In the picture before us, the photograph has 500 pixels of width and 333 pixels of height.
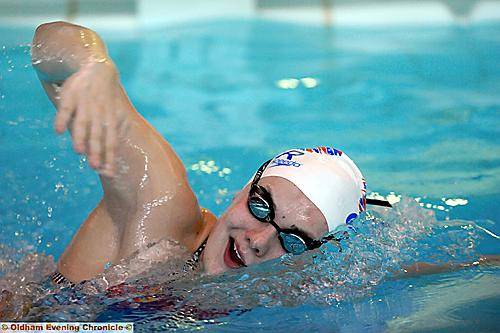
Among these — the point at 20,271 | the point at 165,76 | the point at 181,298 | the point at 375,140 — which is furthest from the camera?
the point at 165,76

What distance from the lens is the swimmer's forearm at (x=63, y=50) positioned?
2387mm

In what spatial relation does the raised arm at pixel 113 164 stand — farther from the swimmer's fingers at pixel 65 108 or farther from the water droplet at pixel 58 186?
the water droplet at pixel 58 186

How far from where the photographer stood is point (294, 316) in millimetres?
2586

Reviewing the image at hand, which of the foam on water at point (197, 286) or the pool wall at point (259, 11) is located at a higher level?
the foam on water at point (197, 286)

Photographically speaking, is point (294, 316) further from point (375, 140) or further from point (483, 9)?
point (483, 9)

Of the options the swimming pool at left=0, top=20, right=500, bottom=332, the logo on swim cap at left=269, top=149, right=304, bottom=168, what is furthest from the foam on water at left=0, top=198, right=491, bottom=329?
the logo on swim cap at left=269, top=149, right=304, bottom=168

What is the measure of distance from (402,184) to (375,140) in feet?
1.91

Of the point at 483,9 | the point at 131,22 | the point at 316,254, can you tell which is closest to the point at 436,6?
the point at 483,9

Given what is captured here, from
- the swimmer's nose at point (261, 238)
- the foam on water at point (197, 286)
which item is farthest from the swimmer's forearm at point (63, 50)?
the swimmer's nose at point (261, 238)

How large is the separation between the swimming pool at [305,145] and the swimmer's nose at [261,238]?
0.07 meters

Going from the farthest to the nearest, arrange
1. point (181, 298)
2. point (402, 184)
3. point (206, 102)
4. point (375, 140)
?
point (206, 102) < point (375, 140) < point (402, 184) < point (181, 298)

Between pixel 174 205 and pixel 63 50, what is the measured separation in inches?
23.4

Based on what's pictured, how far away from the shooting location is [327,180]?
2.86 metres

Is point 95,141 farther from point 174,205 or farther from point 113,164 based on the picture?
point 174,205
